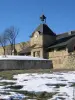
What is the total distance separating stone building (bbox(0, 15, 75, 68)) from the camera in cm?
5253

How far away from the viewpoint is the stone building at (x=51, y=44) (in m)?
52.5

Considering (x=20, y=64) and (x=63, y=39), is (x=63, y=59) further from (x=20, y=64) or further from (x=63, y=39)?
(x=20, y=64)

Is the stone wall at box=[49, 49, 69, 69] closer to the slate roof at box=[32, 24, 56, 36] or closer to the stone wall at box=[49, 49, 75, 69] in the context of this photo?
the stone wall at box=[49, 49, 75, 69]

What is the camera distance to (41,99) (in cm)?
1064

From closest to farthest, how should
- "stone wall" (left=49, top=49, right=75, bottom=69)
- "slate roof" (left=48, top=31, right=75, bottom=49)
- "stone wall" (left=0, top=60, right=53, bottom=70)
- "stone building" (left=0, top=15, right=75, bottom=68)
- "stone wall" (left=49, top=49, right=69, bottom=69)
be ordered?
"stone wall" (left=0, top=60, right=53, bottom=70) → "stone wall" (left=49, top=49, right=75, bottom=69) → "stone wall" (left=49, top=49, right=69, bottom=69) → "stone building" (left=0, top=15, right=75, bottom=68) → "slate roof" (left=48, top=31, right=75, bottom=49)

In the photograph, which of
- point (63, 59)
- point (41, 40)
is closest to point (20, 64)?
point (63, 59)

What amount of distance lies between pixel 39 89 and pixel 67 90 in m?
1.19

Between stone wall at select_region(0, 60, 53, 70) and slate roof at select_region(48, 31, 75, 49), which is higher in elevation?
slate roof at select_region(48, 31, 75, 49)

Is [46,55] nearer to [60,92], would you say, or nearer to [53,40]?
[53,40]

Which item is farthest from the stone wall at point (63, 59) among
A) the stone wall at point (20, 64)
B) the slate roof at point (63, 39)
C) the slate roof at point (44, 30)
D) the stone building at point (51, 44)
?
the stone wall at point (20, 64)

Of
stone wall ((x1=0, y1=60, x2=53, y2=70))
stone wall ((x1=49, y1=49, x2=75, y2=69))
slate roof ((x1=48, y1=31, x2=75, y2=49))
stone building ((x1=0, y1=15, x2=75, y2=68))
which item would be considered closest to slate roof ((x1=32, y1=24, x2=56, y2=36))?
stone building ((x1=0, y1=15, x2=75, y2=68))

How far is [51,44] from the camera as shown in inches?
2319

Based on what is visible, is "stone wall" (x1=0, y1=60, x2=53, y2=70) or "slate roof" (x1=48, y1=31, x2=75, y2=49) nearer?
"stone wall" (x1=0, y1=60, x2=53, y2=70)

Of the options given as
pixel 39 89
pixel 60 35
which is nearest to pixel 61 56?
pixel 60 35
